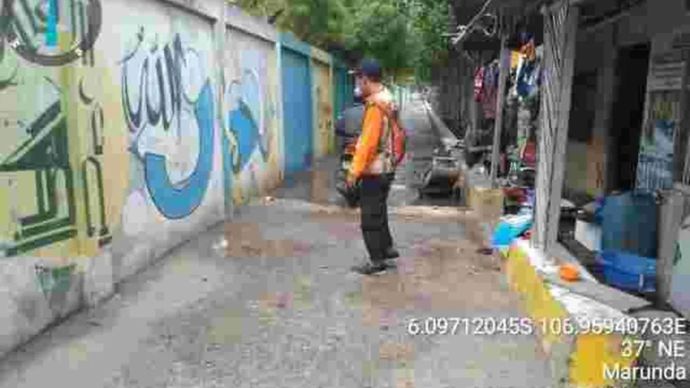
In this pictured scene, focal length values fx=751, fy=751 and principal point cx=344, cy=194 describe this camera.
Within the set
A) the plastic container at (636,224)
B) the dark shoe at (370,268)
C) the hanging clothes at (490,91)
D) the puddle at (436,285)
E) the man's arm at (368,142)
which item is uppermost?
the hanging clothes at (490,91)

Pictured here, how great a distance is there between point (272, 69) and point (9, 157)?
7.94m

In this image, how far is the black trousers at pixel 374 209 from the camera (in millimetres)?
6352

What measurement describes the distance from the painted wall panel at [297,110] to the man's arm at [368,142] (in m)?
6.99

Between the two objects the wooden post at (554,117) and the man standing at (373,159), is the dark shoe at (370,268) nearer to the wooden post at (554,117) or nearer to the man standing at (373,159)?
the man standing at (373,159)

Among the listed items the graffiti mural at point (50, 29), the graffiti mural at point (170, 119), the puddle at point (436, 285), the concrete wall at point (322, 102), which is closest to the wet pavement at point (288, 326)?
the puddle at point (436, 285)

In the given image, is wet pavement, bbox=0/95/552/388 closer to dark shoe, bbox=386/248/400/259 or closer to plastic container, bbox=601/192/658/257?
dark shoe, bbox=386/248/400/259

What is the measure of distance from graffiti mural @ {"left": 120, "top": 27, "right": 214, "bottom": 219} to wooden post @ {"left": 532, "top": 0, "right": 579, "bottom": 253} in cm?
327

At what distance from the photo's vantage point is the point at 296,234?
8250 mm

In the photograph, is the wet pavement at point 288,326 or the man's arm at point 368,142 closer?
the wet pavement at point 288,326

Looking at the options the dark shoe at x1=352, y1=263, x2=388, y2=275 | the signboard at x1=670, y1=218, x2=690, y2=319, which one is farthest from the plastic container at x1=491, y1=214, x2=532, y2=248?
the signboard at x1=670, y1=218, x2=690, y2=319

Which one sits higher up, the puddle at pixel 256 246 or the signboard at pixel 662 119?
the signboard at pixel 662 119

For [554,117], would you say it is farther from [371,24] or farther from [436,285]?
[371,24]

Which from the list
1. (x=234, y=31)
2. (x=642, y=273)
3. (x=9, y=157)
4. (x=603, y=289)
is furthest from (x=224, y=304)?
(x=234, y=31)

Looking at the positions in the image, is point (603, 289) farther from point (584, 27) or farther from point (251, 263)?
point (584, 27)
